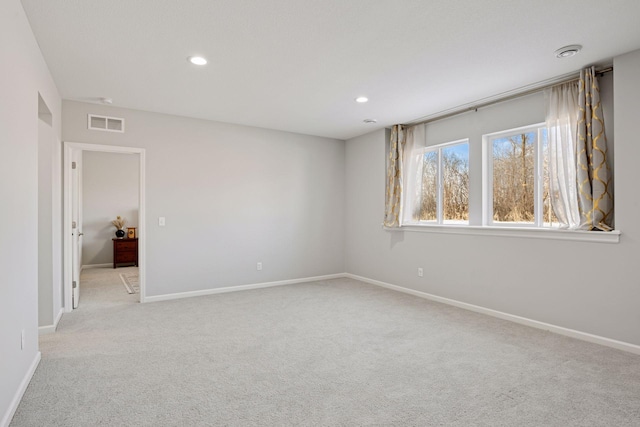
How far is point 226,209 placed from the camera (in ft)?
17.7

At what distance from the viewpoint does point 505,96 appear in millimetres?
4066

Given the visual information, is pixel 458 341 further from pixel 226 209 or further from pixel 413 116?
pixel 226 209

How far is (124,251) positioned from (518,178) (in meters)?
7.43

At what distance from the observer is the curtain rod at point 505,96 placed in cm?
350

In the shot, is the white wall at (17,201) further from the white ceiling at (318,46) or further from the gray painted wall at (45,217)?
the gray painted wall at (45,217)

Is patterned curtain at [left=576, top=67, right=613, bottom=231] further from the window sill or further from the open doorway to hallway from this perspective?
the open doorway to hallway

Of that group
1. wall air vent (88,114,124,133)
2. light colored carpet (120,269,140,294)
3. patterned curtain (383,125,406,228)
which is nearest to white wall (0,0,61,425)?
wall air vent (88,114,124,133)

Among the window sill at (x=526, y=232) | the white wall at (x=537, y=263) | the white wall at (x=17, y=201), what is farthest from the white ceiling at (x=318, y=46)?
the window sill at (x=526, y=232)

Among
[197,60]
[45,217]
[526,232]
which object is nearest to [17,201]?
[45,217]

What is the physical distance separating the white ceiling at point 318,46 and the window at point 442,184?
83 cm

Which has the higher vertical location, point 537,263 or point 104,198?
point 104,198

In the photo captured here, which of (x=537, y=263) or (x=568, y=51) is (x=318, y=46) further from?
(x=537, y=263)

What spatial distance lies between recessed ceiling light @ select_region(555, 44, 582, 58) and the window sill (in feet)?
5.12

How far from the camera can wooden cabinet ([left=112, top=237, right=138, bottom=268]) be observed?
7.57m
